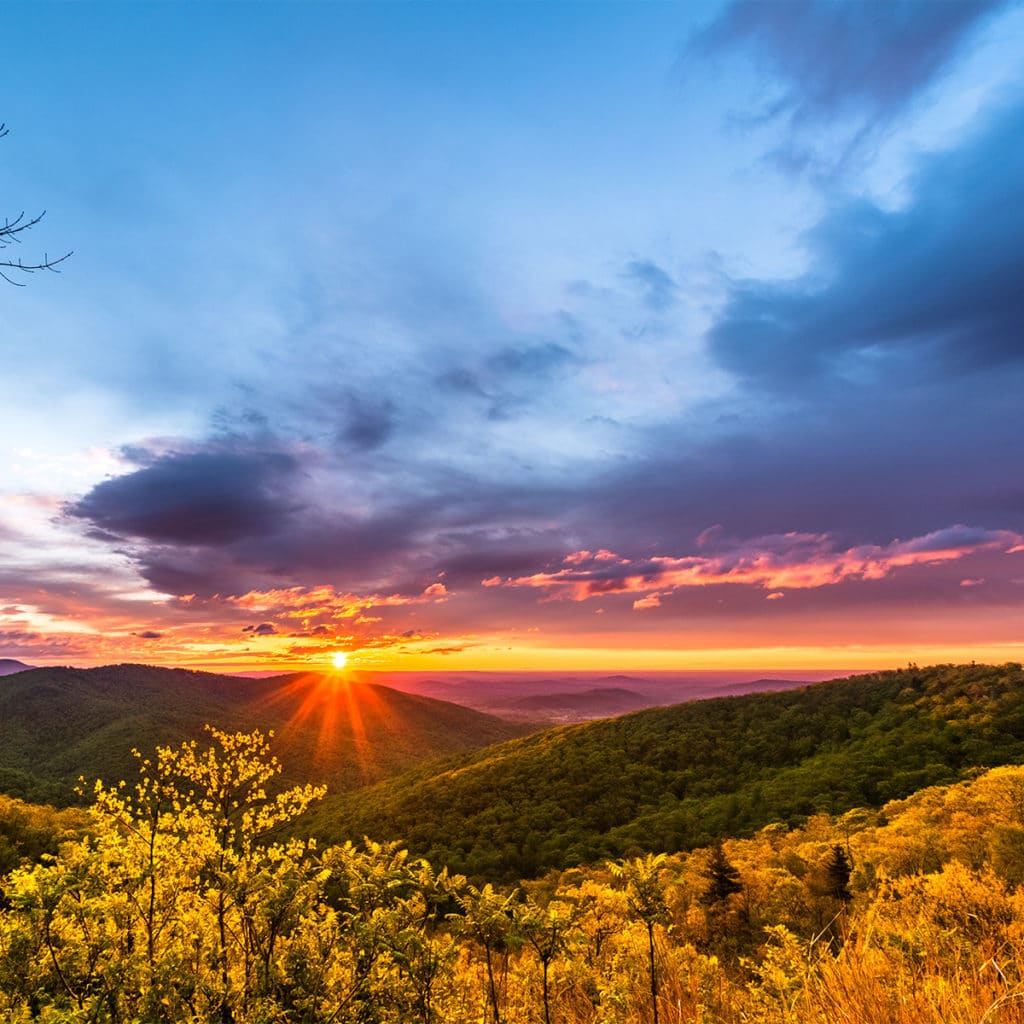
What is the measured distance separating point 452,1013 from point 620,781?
107505mm

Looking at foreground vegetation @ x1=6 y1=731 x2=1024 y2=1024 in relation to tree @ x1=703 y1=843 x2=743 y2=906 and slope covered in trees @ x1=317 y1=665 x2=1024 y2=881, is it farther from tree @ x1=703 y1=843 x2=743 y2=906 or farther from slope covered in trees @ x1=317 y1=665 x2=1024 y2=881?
slope covered in trees @ x1=317 y1=665 x2=1024 y2=881

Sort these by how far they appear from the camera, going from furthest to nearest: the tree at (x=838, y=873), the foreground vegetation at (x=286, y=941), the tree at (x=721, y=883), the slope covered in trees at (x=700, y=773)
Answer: the slope covered in trees at (x=700, y=773)
the tree at (x=721, y=883)
the tree at (x=838, y=873)
the foreground vegetation at (x=286, y=941)

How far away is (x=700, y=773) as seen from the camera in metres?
104

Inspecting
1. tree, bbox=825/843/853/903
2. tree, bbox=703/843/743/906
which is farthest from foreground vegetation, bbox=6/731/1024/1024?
tree, bbox=703/843/743/906

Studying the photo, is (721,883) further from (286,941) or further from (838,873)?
(286,941)

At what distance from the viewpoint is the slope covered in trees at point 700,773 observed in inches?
3091

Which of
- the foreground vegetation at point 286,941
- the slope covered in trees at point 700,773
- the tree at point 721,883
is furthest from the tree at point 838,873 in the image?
the slope covered in trees at point 700,773

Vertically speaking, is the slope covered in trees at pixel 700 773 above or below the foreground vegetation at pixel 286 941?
below

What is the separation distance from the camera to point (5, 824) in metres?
65.2

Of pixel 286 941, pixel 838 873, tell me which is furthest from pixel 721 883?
pixel 286 941

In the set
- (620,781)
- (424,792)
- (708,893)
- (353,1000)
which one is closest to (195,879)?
(353,1000)

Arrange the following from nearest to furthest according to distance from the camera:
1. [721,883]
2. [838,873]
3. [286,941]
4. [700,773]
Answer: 1. [286,941]
2. [838,873]
3. [721,883]
4. [700,773]

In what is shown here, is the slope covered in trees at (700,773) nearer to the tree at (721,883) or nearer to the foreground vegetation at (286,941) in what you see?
the tree at (721,883)

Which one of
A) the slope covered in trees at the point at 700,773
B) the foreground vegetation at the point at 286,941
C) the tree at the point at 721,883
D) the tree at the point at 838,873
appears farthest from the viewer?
the slope covered in trees at the point at 700,773
